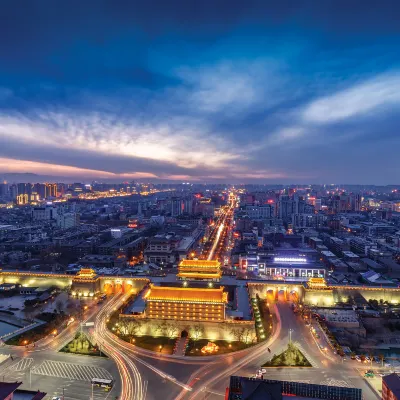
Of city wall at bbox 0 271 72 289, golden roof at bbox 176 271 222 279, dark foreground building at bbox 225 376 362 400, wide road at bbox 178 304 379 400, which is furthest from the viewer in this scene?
city wall at bbox 0 271 72 289

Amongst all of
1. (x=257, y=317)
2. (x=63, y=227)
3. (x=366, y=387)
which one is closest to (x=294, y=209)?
(x=63, y=227)

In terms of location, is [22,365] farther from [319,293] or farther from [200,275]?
[319,293]

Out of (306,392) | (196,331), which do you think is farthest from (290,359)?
(196,331)

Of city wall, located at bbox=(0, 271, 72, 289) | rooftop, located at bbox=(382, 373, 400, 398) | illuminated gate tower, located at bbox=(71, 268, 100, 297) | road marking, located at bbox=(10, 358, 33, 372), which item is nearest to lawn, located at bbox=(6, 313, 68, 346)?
road marking, located at bbox=(10, 358, 33, 372)

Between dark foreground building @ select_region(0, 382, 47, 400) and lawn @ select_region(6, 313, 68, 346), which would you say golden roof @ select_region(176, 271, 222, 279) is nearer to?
lawn @ select_region(6, 313, 68, 346)

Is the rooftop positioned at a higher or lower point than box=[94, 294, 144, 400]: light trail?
higher

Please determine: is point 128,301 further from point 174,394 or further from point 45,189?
point 45,189

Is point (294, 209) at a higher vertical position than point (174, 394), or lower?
higher
